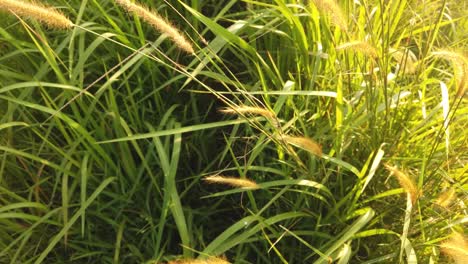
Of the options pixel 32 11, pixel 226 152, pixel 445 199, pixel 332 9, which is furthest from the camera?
pixel 226 152

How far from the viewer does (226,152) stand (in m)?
1.46

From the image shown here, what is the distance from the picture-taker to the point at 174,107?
1.52 metres

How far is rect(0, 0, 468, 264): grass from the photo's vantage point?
134 centimetres

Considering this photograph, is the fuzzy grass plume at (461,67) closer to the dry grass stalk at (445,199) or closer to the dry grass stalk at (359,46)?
the dry grass stalk at (359,46)

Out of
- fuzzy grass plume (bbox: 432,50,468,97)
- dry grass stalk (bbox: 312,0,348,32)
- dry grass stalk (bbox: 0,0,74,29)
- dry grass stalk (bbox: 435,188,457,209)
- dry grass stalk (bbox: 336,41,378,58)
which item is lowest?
dry grass stalk (bbox: 435,188,457,209)

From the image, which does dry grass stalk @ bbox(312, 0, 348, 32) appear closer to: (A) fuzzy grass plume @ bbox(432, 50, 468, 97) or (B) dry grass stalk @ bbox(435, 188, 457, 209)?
(A) fuzzy grass plume @ bbox(432, 50, 468, 97)

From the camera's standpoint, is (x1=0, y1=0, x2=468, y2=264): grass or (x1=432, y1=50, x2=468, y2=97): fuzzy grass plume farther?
(x1=0, y1=0, x2=468, y2=264): grass

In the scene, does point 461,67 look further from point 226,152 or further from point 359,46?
point 226,152

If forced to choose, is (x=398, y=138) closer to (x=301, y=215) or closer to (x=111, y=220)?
(x=301, y=215)

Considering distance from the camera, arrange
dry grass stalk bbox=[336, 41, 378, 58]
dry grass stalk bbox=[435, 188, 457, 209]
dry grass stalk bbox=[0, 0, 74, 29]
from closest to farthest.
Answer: dry grass stalk bbox=[0, 0, 74, 29] < dry grass stalk bbox=[336, 41, 378, 58] < dry grass stalk bbox=[435, 188, 457, 209]

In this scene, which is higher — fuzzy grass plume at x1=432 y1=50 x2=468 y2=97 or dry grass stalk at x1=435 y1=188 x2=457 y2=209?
fuzzy grass plume at x1=432 y1=50 x2=468 y2=97

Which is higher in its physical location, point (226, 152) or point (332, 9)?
Answer: point (332, 9)

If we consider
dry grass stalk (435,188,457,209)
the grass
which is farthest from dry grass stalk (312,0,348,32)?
dry grass stalk (435,188,457,209)

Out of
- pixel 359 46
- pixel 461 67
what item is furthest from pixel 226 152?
pixel 461 67
